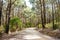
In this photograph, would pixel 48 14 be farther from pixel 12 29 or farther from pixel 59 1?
pixel 12 29

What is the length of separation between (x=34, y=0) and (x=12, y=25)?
41.7ft

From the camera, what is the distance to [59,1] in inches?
1473

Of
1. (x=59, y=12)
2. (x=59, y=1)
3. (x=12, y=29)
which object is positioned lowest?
(x=12, y=29)

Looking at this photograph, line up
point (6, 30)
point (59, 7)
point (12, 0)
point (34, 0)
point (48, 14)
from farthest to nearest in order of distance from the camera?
point (48, 14) → point (34, 0) → point (59, 7) → point (12, 0) → point (6, 30)

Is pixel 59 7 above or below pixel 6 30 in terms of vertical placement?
above

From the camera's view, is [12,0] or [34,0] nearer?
[12,0]

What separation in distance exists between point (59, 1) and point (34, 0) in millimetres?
8212

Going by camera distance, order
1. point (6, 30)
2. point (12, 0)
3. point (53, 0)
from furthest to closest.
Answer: point (53, 0)
point (12, 0)
point (6, 30)

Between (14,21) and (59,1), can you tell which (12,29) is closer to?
(14,21)

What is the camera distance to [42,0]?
37656mm

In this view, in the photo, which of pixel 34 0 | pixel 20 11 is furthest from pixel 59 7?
pixel 20 11

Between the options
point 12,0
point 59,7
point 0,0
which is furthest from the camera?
point 59,7

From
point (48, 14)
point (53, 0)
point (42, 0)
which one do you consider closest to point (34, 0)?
point (42, 0)

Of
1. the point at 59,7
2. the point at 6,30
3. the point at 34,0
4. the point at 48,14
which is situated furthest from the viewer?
the point at 48,14
